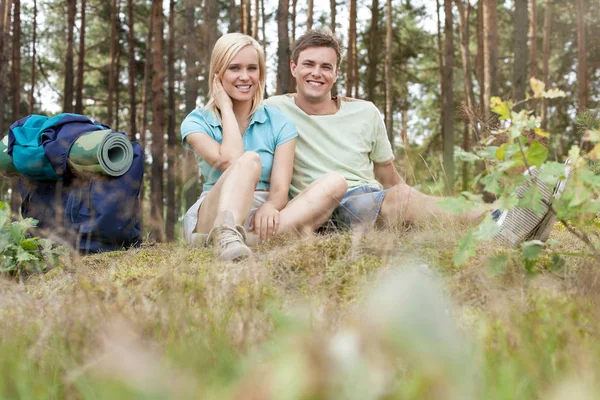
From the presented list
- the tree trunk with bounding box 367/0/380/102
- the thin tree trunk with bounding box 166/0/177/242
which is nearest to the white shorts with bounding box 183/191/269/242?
the thin tree trunk with bounding box 166/0/177/242

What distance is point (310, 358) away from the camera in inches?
19.5

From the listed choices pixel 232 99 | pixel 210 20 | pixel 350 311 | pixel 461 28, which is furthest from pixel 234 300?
pixel 461 28

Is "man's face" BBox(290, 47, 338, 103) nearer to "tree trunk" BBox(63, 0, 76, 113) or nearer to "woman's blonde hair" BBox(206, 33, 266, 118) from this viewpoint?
"woman's blonde hair" BBox(206, 33, 266, 118)

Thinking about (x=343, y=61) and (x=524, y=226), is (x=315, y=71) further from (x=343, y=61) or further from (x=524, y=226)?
(x=343, y=61)

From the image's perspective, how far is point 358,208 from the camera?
356 cm

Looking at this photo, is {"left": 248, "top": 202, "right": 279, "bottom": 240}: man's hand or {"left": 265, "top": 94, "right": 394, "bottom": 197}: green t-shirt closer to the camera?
{"left": 248, "top": 202, "right": 279, "bottom": 240}: man's hand

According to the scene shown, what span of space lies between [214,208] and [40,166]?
1.19 m

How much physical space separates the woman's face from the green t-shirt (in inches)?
14.1

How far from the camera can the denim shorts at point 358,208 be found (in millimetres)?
3506

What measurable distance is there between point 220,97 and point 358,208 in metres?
1.02

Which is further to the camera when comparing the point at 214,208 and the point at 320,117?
the point at 320,117

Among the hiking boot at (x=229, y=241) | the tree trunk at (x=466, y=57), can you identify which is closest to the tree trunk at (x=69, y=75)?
the tree trunk at (x=466, y=57)

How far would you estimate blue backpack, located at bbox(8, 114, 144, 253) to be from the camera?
11.8ft

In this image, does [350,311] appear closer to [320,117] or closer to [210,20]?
[320,117]
